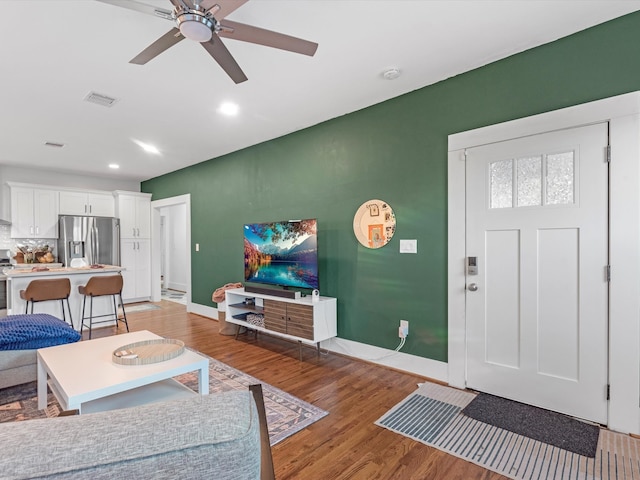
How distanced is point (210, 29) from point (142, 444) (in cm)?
187

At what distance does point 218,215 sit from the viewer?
17.7 ft

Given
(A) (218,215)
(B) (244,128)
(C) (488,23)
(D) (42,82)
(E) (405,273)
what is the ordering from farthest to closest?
(A) (218,215), (B) (244,128), (E) (405,273), (D) (42,82), (C) (488,23)

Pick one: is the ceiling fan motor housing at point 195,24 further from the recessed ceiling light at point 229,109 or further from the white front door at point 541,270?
the white front door at point 541,270

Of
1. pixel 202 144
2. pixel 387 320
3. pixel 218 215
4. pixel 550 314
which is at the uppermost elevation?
pixel 202 144

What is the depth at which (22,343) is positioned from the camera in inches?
106

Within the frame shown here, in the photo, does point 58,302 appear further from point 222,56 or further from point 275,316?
point 222,56

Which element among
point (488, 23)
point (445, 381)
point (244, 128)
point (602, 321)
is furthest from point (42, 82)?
point (602, 321)

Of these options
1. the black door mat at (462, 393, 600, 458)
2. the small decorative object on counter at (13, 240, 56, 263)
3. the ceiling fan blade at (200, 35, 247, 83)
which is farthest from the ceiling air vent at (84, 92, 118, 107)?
the black door mat at (462, 393, 600, 458)

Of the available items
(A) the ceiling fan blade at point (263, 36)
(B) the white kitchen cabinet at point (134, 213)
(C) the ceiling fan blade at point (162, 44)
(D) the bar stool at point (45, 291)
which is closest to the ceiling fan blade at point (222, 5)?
(A) the ceiling fan blade at point (263, 36)

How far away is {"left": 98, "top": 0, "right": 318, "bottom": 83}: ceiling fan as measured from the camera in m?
1.60

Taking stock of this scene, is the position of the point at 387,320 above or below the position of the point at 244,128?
below

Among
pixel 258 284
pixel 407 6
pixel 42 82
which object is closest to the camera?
pixel 407 6

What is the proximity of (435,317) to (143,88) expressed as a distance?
3.33 meters

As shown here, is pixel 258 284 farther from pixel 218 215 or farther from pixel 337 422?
pixel 337 422
